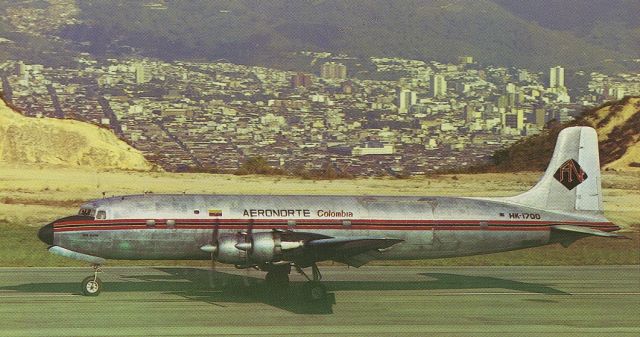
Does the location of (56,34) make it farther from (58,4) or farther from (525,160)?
(525,160)

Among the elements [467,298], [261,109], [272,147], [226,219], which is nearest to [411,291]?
A: [467,298]

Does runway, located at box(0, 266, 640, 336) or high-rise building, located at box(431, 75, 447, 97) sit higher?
high-rise building, located at box(431, 75, 447, 97)

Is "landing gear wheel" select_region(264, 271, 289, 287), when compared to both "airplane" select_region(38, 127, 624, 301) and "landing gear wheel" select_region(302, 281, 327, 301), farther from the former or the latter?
"landing gear wheel" select_region(302, 281, 327, 301)

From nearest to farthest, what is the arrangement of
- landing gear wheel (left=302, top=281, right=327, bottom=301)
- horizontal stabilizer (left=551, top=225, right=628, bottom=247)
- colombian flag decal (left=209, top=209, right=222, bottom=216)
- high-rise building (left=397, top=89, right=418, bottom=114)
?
landing gear wheel (left=302, top=281, right=327, bottom=301), colombian flag decal (left=209, top=209, right=222, bottom=216), horizontal stabilizer (left=551, top=225, right=628, bottom=247), high-rise building (left=397, top=89, right=418, bottom=114)

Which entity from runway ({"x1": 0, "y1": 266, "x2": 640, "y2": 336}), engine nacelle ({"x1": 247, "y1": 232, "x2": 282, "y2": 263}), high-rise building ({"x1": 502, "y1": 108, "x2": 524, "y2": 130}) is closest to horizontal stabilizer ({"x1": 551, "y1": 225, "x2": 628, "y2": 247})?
runway ({"x1": 0, "y1": 266, "x2": 640, "y2": 336})

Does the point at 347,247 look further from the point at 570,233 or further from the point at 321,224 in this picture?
the point at 570,233

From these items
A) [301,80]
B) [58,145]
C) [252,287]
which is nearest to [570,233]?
[252,287]

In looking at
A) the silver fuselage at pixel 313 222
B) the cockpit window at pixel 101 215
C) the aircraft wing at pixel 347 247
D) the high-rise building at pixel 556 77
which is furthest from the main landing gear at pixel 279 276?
the high-rise building at pixel 556 77

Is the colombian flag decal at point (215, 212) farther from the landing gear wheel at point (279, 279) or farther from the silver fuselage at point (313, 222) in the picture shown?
the landing gear wheel at point (279, 279)
